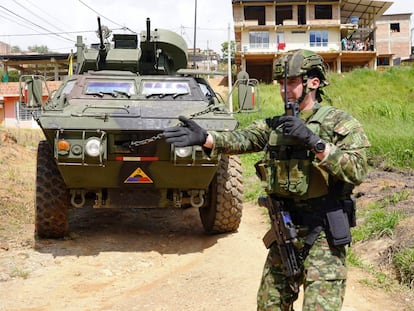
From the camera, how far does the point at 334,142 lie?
248cm

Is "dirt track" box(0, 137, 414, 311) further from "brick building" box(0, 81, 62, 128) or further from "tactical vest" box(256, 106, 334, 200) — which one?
"brick building" box(0, 81, 62, 128)

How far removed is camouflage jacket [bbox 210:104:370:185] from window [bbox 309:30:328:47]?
30.2 m

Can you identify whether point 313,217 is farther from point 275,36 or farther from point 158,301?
point 275,36

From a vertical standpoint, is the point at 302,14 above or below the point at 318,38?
above

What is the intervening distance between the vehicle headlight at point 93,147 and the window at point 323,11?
29860 mm

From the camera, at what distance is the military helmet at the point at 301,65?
100.0 inches

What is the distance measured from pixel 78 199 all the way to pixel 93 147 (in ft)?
3.14

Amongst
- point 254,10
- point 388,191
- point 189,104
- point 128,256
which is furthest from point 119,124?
point 254,10

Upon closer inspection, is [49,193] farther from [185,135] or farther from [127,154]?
[185,135]

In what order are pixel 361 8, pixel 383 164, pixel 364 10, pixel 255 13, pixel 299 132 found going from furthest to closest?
1. pixel 364 10
2. pixel 361 8
3. pixel 255 13
4. pixel 383 164
5. pixel 299 132

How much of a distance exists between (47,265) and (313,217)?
2995mm

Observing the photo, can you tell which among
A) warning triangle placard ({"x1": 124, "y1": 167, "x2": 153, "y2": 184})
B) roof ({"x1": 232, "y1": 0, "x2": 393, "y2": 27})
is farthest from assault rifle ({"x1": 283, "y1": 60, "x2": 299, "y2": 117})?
roof ({"x1": 232, "y1": 0, "x2": 393, "y2": 27})

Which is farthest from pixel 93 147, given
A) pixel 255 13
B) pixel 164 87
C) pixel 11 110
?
pixel 255 13

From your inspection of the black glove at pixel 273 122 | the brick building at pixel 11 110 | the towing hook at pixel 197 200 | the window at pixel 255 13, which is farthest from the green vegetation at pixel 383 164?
the window at pixel 255 13
